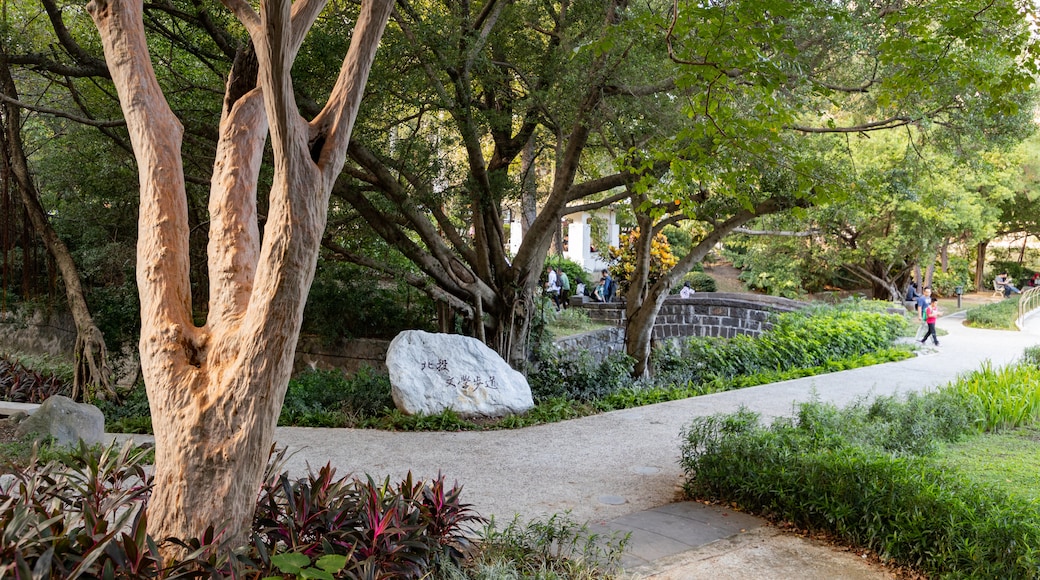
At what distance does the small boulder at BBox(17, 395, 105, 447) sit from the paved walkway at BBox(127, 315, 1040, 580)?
177 centimetres

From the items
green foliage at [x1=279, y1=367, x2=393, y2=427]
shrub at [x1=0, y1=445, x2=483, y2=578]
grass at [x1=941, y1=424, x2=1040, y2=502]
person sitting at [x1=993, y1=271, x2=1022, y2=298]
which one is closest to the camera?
shrub at [x1=0, y1=445, x2=483, y2=578]

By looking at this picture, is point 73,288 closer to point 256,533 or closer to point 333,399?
point 333,399

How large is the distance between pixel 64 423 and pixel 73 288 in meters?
3.55

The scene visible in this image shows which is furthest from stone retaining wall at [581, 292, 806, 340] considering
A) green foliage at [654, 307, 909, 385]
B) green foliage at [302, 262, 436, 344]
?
green foliage at [302, 262, 436, 344]

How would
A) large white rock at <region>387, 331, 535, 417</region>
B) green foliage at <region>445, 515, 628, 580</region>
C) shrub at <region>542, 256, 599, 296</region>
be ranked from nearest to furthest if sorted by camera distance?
green foliage at <region>445, 515, 628, 580</region>
large white rock at <region>387, 331, 535, 417</region>
shrub at <region>542, 256, 599, 296</region>

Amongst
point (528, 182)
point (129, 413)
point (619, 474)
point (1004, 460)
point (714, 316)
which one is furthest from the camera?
point (714, 316)

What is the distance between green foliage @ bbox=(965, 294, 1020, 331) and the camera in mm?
23219

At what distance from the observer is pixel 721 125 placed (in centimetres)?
727

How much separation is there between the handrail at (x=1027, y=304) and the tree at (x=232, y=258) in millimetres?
24542

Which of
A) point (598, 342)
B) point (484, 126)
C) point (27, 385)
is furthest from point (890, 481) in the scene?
point (27, 385)

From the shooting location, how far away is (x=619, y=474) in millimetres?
7211

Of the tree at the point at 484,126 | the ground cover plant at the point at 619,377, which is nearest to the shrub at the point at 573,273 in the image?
the ground cover plant at the point at 619,377

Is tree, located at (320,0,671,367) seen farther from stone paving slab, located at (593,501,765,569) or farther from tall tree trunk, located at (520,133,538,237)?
stone paving slab, located at (593,501,765,569)

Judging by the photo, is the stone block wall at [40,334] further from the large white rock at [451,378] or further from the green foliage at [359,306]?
the large white rock at [451,378]
